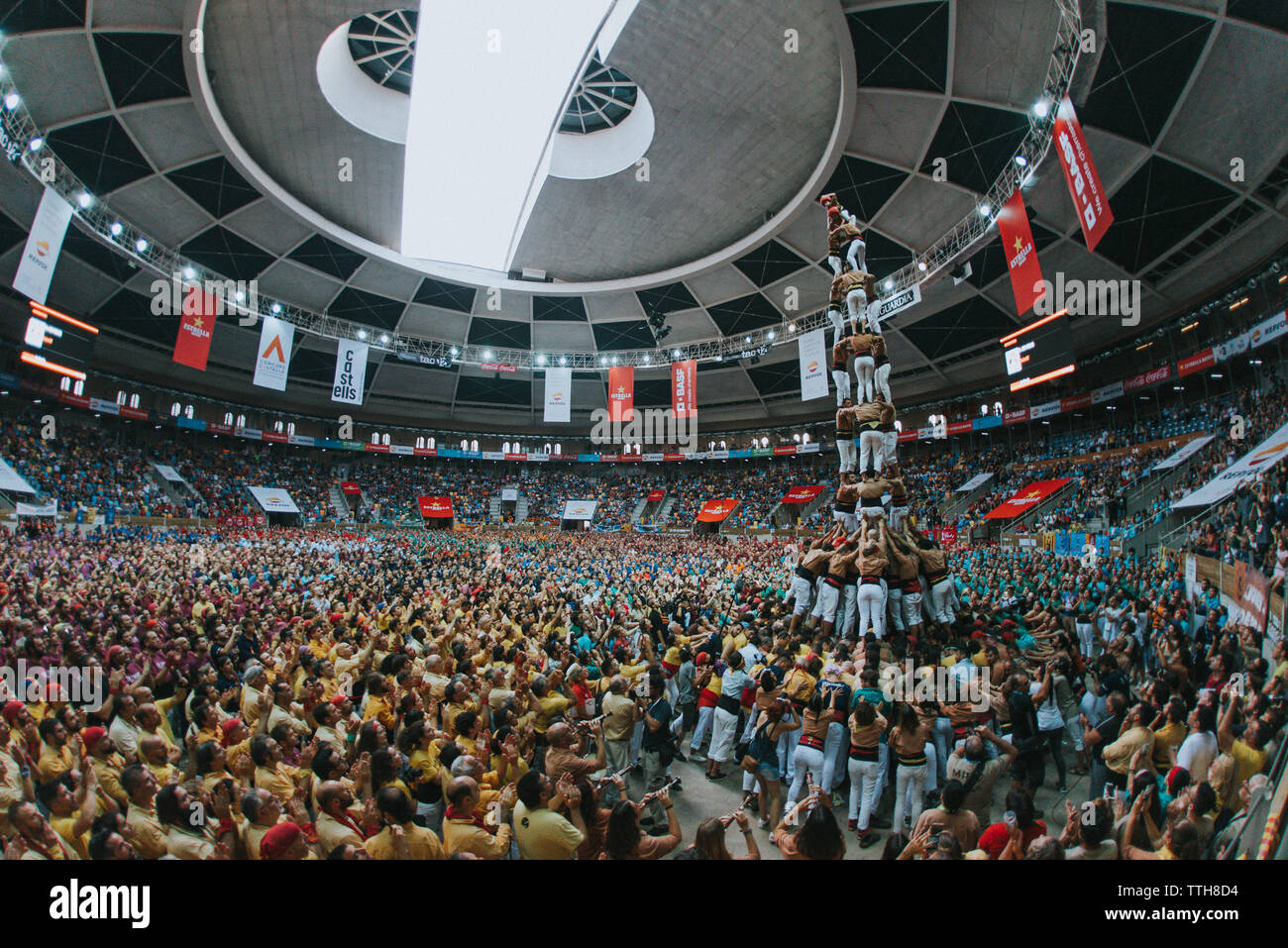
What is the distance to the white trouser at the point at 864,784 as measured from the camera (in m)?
5.75

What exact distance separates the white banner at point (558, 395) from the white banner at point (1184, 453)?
89.5ft

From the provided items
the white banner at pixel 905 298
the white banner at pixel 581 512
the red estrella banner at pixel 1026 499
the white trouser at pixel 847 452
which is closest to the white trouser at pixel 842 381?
the white trouser at pixel 847 452

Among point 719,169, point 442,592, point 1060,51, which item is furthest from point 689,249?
point 442,592

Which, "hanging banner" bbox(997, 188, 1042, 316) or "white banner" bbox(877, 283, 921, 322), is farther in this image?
"white banner" bbox(877, 283, 921, 322)

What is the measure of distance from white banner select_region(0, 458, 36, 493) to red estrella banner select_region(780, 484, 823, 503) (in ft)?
138

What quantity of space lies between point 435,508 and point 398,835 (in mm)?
46561

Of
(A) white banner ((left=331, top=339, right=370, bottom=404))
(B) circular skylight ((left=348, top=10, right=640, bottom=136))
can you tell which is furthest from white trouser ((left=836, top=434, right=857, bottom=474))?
(A) white banner ((left=331, top=339, right=370, bottom=404))

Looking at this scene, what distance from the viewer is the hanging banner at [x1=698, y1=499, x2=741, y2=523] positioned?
149 ft

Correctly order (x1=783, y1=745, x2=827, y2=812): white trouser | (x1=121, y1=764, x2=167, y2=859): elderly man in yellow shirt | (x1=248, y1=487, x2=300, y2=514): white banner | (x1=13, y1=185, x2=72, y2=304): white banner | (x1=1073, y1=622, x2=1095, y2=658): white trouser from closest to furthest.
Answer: (x1=121, y1=764, x2=167, y2=859): elderly man in yellow shirt < (x1=783, y1=745, x2=827, y2=812): white trouser < (x1=1073, y1=622, x2=1095, y2=658): white trouser < (x1=13, y1=185, x2=72, y2=304): white banner < (x1=248, y1=487, x2=300, y2=514): white banner

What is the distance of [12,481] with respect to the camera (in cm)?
2539

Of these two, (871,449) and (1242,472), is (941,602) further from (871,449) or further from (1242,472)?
(1242,472)

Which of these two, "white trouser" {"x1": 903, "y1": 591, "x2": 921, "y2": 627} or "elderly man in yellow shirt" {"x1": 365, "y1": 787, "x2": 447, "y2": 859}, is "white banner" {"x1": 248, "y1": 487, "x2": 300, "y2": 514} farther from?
"elderly man in yellow shirt" {"x1": 365, "y1": 787, "x2": 447, "y2": 859}

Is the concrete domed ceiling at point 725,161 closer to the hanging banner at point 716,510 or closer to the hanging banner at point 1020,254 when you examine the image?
the hanging banner at point 1020,254
